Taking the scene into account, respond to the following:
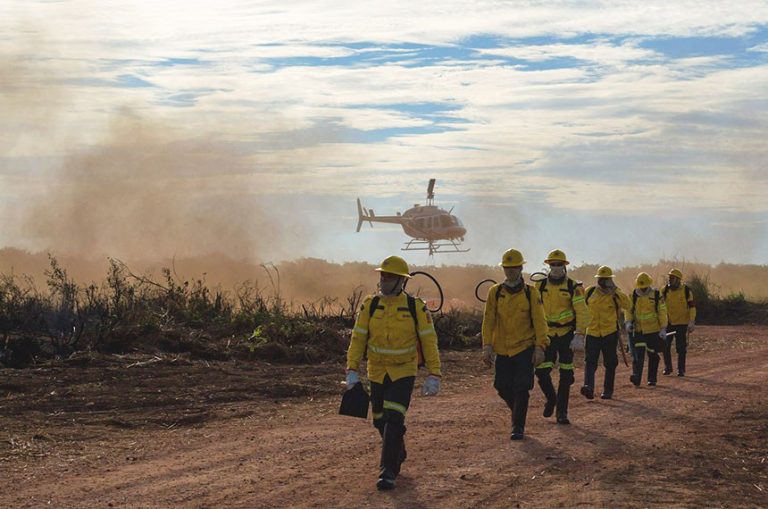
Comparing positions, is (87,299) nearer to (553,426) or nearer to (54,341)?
(54,341)

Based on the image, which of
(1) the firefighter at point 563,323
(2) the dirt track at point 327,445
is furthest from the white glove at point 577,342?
(2) the dirt track at point 327,445

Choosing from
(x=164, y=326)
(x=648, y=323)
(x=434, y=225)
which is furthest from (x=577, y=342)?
(x=434, y=225)

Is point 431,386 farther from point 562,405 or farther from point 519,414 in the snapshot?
point 562,405

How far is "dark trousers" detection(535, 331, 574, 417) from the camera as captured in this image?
46.8 ft

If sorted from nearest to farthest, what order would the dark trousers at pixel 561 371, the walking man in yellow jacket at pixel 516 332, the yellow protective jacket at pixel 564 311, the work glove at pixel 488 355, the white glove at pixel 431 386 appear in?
the white glove at pixel 431 386 → the work glove at pixel 488 355 → the walking man in yellow jacket at pixel 516 332 → the dark trousers at pixel 561 371 → the yellow protective jacket at pixel 564 311

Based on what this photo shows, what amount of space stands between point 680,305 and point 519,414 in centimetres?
1026

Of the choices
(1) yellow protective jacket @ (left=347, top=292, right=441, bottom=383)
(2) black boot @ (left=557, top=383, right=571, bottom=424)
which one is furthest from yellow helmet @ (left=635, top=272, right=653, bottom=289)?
(1) yellow protective jacket @ (left=347, top=292, right=441, bottom=383)

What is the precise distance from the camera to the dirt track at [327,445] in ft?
33.3

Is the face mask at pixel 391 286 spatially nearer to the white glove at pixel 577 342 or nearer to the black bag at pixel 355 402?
the black bag at pixel 355 402

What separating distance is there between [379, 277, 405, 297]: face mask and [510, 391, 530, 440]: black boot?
3069 mm

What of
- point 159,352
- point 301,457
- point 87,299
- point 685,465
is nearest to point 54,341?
point 159,352

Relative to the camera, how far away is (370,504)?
9555mm

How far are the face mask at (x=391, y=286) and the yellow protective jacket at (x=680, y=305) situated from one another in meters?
13.0

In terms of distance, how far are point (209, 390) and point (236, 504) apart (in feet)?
28.4
